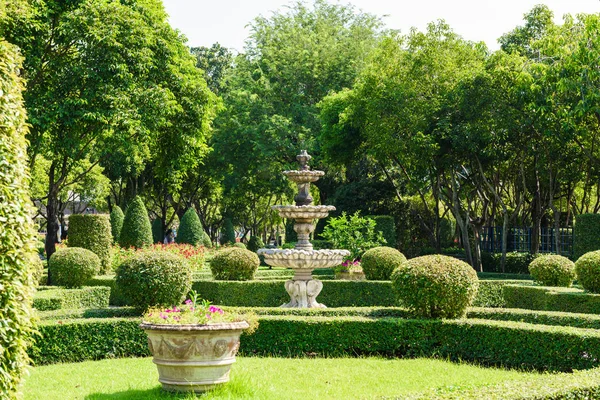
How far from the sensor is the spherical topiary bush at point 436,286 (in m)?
12.5

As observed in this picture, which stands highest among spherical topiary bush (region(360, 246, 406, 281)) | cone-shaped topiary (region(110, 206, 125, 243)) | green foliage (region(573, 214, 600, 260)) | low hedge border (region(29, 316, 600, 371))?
cone-shaped topiary (region(110, 206, 125, 243))

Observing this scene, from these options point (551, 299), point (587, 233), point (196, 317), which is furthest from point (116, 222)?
point (196, 317)

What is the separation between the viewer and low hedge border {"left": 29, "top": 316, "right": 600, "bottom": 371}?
11531 mm

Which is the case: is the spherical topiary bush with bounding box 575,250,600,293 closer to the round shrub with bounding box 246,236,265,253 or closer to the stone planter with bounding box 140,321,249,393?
the stone planter with bounding box 140,321,249,393

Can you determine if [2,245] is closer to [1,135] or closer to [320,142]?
[1,135]

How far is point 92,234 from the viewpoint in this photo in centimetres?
2261

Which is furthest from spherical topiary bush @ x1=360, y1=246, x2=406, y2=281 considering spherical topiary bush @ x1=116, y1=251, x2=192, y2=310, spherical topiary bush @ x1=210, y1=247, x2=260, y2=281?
spherical topiary bush @ x1=116, y1=251, x2=192, y2=310

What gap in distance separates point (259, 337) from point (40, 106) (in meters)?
10.6

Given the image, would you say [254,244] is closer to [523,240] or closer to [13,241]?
[523,240]

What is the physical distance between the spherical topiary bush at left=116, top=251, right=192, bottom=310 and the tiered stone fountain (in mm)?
2255

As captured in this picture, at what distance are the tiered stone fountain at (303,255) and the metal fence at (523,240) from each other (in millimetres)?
15862

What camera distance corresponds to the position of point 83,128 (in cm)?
2147

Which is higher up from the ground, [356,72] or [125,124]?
[356,72]

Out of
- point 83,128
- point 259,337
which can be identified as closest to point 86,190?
point 83,128
